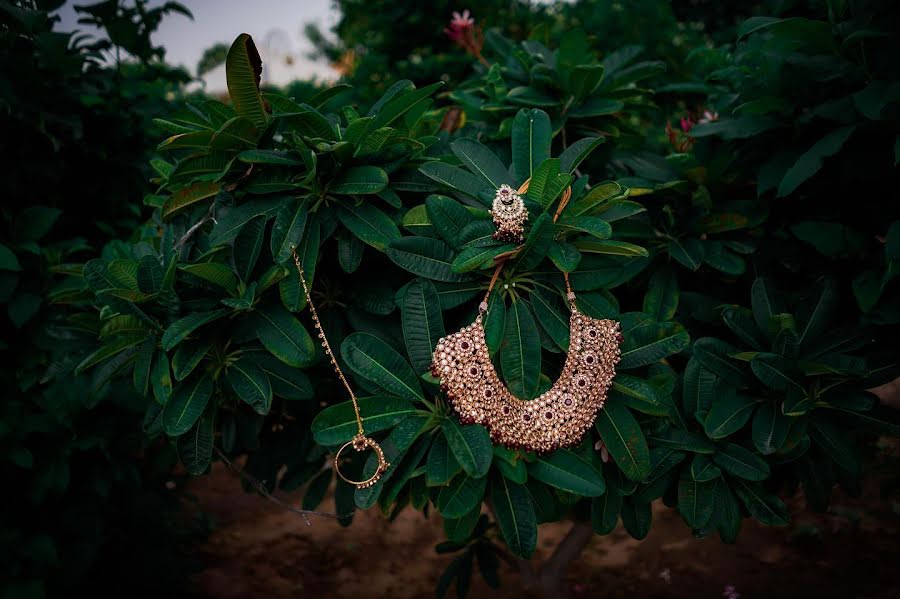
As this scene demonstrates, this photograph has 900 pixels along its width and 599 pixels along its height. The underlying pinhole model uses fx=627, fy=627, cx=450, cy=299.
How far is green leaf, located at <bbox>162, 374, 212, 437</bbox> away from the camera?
5.18ft

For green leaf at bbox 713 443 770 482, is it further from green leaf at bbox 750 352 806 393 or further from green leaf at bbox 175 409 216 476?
green leaf at bbox 175 409 216 476

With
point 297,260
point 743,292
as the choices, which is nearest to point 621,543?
point 743,292

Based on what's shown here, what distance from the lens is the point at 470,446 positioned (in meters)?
1.43

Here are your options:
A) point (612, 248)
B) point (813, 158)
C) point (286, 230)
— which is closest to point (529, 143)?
point (612, 248)

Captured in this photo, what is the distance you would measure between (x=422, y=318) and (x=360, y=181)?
0.37 metres

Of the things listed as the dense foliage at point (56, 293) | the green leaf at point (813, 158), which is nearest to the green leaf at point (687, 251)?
the green leaf at point (813, 158)

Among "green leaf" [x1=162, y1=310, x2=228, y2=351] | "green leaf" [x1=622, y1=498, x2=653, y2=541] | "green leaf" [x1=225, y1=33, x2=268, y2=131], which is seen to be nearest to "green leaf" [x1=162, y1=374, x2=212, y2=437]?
"green leaf" [x1=162, y1=310, x2=228, y2=351]

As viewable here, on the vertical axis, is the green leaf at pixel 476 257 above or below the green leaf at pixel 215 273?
above

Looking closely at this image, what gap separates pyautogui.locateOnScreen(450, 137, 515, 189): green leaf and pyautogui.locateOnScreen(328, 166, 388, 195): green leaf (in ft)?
0.73

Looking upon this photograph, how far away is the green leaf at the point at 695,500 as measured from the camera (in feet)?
5.56

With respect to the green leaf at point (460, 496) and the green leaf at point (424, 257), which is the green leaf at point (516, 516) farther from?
the green leaf at point (424, 257)

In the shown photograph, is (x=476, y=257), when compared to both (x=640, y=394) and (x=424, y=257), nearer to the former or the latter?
(x=424, y=257)

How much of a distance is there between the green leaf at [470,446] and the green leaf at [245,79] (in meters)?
0.88

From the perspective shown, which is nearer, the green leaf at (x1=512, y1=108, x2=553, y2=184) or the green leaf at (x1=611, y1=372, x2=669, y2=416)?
the green leaf at (x1=611, y1=372, x2=669, y2=416)
